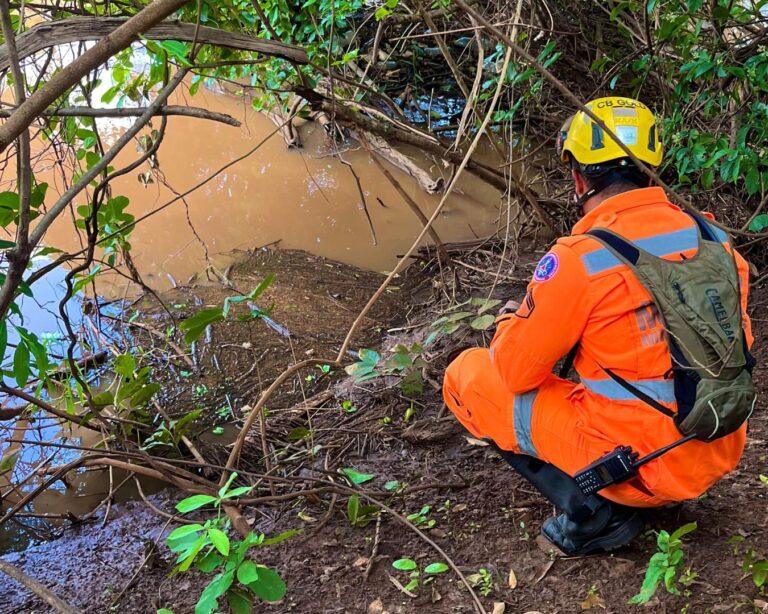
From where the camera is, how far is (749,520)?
2.09 m

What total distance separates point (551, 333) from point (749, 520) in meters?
1.01

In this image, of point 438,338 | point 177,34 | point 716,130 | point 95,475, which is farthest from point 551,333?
point 95,475

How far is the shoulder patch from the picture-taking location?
181 cm

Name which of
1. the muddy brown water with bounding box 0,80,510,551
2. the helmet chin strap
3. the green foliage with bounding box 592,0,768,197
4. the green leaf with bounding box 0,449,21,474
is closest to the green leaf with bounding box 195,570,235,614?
the helmet chin strap

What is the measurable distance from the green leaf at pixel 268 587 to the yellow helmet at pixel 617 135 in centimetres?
158

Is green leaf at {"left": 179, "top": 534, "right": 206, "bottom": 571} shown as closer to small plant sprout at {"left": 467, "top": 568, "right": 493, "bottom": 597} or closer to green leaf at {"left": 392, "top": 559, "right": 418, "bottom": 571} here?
green leaf at {"left": 392, "top": 559, "right": 418, "bottom": 571}

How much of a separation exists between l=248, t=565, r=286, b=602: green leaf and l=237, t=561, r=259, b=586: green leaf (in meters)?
A: 0.07

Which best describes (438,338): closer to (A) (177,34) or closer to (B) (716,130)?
(B) (716,130)

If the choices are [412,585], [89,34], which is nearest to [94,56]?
[89,34]

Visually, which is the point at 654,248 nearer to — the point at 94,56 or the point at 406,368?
the point at 94,56

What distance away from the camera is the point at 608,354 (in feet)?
6.09

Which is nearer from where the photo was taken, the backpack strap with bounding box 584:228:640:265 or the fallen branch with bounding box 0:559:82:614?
the fallen branch with bounding box 0:559:82:614

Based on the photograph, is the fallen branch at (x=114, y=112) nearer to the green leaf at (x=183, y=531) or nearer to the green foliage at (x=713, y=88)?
the green leaf at (x=183, y=531)

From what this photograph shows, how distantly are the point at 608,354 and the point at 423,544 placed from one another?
3.49ft
